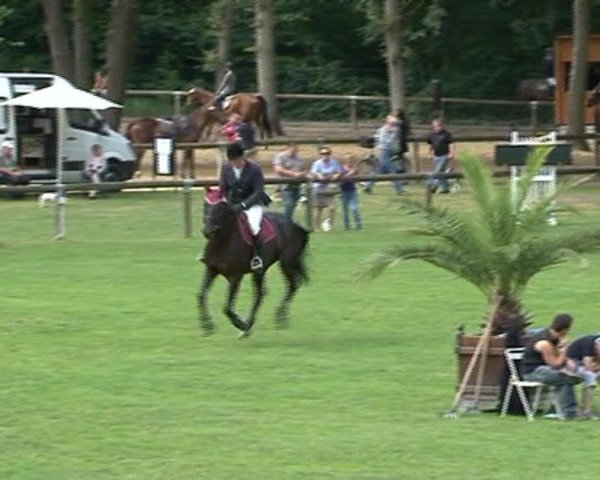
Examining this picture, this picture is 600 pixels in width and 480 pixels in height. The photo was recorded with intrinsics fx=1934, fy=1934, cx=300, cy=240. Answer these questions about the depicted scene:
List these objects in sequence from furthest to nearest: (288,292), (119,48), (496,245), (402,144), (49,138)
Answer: (119,48) → (402,144) → (49,138) → (288,292) → (496,245)

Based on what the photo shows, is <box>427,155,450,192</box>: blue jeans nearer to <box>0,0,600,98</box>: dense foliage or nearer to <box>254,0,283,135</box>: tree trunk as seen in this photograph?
<box>254,0,283,135</box>: tree trunk

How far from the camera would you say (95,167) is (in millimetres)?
40531

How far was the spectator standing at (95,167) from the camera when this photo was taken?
40344 mm

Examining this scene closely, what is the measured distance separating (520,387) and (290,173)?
750 inches

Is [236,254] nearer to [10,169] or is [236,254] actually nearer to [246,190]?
[246,190]

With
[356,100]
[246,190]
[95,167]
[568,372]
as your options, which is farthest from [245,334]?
[356,100]

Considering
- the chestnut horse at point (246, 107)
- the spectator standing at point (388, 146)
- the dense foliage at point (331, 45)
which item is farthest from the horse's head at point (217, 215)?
the dense foliage at point (331, 45)

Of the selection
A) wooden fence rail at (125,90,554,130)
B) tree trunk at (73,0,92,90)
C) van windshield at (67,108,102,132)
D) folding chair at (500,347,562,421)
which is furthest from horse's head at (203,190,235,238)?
wooden fence rail at (125,90,554,130)

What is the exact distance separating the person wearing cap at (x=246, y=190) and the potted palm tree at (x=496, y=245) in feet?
11.9

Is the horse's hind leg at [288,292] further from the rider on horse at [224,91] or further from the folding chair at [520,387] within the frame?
the rider on horse at [224,91]

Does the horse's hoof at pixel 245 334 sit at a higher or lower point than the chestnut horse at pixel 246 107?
lower

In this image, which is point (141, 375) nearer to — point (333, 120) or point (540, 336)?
point (540, 336)

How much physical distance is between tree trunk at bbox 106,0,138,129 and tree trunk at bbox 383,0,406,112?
631 cm

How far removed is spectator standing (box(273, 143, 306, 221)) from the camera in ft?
111
